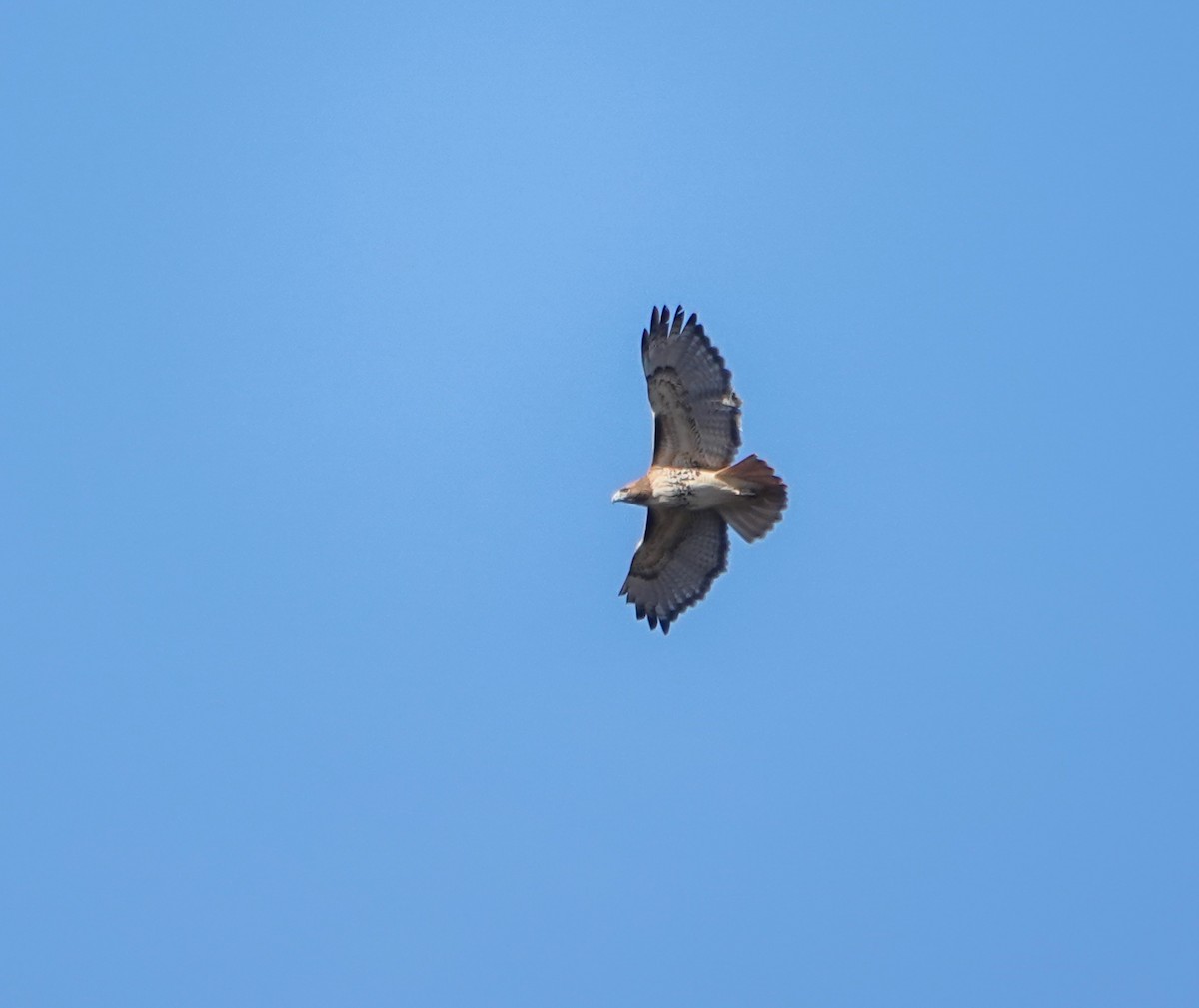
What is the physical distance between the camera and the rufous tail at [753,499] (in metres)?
16.6

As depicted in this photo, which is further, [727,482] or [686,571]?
[686,571]

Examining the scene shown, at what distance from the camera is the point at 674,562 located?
18.1m

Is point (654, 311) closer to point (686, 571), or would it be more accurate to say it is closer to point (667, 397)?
point (667, 397)

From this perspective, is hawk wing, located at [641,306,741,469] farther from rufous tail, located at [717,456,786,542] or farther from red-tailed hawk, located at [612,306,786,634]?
rufous tail, located at [717,456,786,542]

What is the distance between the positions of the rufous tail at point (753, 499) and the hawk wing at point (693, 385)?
0.99ft

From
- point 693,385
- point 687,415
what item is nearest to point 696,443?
point 687,415

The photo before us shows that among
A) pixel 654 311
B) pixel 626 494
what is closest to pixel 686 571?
pixel 626 494

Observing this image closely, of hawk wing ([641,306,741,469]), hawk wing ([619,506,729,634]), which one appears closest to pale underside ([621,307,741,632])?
hawk wing ([641,306,741,469])

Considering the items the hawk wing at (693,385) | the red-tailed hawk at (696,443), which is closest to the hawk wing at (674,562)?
the red-tailed hawk at (696,443)

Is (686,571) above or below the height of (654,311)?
below

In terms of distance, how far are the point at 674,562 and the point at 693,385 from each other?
211 cm

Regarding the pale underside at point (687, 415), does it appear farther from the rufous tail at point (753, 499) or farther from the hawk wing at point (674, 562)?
the hawk wing at point (674, 562)

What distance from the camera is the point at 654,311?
670 inches

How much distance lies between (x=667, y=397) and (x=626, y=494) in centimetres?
100
